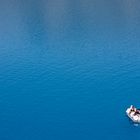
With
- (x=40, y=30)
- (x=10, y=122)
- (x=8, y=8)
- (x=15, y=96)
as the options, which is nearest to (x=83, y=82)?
(x=15, y=96)

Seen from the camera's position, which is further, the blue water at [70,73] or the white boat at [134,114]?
the blue water at [70,73]

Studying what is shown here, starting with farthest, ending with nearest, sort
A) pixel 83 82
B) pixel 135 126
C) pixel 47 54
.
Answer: pixel 47 54 → pixel 83 82 → pixel 135 126

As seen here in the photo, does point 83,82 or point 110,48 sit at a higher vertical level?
point 110,48

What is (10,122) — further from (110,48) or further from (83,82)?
(110,48)

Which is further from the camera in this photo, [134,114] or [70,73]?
[70,73]

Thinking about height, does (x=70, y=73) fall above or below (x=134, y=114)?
above

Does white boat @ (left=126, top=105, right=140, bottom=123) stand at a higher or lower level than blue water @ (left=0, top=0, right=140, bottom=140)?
lower

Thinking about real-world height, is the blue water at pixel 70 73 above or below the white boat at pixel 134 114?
above

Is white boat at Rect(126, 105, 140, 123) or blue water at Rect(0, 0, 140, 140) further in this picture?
blue water at Rect(0, 0, 140, 140)
